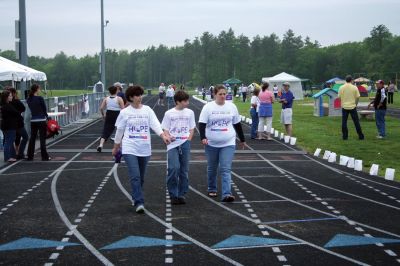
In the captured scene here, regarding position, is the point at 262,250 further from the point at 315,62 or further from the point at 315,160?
the point at 315,62

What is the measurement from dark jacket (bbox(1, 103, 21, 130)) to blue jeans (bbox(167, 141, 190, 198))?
6606mm

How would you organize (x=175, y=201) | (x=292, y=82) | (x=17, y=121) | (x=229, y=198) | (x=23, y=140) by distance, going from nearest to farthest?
(x=175, y=201), (x=229, y=198), (x=17, y=121), (x=23, y=140), (x=292, y=82)

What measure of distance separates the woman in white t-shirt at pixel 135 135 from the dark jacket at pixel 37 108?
21.3ft

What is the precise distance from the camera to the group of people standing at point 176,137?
884cm

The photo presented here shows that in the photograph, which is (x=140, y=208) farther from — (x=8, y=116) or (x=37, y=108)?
(x=8, y=116)

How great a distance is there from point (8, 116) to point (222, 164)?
23.2ft

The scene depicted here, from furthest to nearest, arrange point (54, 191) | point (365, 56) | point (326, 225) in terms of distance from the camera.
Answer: point (365, 56), point (54, 191), point (326, 225)

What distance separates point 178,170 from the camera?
9.60 meters

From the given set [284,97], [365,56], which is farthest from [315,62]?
[284,97]

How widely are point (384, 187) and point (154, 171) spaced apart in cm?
479

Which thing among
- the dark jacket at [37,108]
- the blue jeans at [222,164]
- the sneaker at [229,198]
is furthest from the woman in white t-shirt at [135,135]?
the dark jacket at [37,108]

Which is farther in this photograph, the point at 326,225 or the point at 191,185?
the point at 191,185

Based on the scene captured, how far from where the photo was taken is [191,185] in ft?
37.2

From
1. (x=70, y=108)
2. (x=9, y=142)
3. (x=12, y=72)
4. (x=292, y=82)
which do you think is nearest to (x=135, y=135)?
(x=9, y=142)
